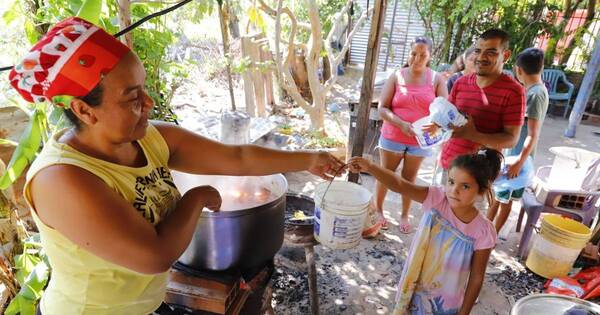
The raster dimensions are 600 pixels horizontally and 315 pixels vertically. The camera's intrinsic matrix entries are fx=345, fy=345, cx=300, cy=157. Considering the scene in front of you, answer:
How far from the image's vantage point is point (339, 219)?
1.79 m

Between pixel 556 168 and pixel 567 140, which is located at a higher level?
pixel 556 168

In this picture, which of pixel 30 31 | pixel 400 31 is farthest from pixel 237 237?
pixel 400 31

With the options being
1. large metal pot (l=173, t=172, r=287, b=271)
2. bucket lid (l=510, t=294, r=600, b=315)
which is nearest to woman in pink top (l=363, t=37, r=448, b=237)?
bucket lid (l=510, t=294, r=600, b=315)

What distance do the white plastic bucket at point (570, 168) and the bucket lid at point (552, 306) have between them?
2163 mm

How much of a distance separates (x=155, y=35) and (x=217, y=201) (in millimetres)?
2093

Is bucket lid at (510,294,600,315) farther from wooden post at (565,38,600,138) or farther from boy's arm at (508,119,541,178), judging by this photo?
wooden post at (565,38,600,138)

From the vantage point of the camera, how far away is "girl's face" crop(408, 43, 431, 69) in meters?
3.41

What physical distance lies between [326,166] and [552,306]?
123 cm

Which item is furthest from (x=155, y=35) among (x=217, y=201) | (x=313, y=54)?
(x=313, y=54)

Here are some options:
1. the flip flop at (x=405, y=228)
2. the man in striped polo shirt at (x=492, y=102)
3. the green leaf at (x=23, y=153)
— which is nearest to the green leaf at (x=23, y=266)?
the green leaf at (x=23, y=153)

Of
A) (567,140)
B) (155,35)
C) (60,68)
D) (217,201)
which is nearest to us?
(60,68)

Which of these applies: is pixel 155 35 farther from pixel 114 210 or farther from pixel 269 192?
pixel 114 210

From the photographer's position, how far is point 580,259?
10.7 ft

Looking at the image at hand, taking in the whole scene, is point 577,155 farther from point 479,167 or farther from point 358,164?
point 358,164
